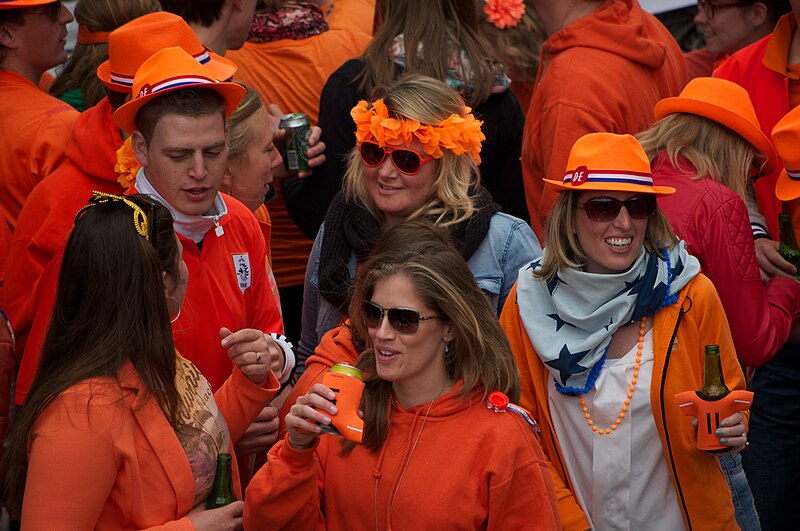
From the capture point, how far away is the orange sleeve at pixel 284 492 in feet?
10.7

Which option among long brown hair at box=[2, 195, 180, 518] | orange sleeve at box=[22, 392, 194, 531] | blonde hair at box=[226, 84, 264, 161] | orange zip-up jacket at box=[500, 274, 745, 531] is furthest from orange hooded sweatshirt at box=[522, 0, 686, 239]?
orange sleeve at box=[22, 392, 194, 531]

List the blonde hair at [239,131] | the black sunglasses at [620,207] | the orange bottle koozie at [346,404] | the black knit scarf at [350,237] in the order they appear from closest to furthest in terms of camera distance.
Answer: the orange bottle koozie at [346,404] → the black sunglasses at [620,207] → the black knit scarf at [350,237] → the blonde hair at [239,131]

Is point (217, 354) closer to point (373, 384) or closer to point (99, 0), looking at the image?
point (373, 384)

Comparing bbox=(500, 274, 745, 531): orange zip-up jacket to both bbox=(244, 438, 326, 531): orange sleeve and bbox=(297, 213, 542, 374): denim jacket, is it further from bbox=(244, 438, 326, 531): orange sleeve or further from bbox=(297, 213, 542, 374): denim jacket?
bbox=(244, 438, 326, 531): orange sleeve

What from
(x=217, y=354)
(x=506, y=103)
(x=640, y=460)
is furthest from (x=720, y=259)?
(x=217, y=354)

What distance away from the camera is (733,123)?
4344mm

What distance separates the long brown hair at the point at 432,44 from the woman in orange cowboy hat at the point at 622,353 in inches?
46.5

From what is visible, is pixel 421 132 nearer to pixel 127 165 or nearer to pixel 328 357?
pixel 328 357

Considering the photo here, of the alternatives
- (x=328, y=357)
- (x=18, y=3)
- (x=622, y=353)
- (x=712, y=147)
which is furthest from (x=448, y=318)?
(x=18, y=3)

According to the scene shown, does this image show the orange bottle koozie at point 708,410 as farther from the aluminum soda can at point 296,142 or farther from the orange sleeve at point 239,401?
the aluminum soda can at point 296,142

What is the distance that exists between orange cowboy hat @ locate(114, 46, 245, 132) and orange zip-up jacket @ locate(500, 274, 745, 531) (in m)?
1.67

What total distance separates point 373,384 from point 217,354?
72cm

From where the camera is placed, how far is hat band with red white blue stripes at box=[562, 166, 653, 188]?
12.6ft

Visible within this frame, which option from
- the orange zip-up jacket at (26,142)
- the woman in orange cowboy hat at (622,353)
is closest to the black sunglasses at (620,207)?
the woman in orange cowboy hat at (622,353)
